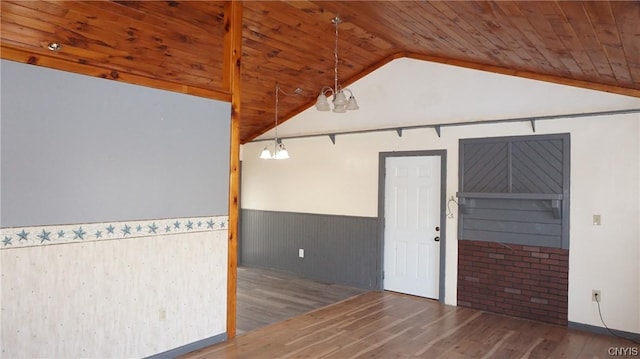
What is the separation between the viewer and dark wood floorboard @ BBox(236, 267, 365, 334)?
488 centimetres

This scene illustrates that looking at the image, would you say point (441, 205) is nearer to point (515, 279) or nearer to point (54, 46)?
point (515, 279)

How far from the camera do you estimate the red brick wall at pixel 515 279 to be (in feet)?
15.5

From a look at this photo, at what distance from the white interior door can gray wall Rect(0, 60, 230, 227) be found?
2789mm

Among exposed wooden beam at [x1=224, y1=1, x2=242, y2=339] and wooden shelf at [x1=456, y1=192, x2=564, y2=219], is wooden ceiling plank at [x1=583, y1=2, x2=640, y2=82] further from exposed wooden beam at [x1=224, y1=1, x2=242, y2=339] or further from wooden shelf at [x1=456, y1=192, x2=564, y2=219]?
exposed wooden beam at [x1=224, y1=1, x2=242, y2=339]

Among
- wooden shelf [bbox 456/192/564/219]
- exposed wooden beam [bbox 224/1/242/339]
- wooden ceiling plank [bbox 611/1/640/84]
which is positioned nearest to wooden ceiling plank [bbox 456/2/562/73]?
wooden ceiling plank [bbox 611/1/640/84]

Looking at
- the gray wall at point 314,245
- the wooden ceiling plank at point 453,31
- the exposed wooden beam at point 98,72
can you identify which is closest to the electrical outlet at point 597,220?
the wooden ceiling plank at point 453,31

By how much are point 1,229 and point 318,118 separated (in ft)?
15.6

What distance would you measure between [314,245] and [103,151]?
13.6 feet

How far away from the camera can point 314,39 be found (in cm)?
505

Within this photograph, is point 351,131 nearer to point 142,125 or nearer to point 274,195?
point 274,195

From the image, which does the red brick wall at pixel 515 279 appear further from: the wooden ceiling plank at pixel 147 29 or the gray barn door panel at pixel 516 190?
the wooden ceiling plank at pixel 147 29

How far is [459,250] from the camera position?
539 cm

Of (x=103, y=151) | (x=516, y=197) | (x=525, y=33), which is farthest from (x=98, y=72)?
(x=516, y=197)

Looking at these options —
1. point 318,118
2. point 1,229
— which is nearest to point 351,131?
point 318,118
